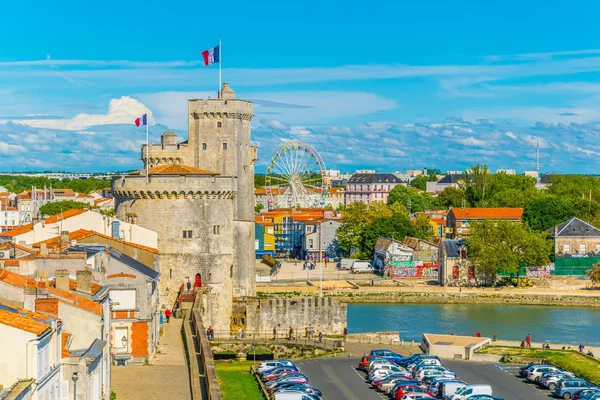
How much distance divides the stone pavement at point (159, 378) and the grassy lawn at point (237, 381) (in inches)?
102

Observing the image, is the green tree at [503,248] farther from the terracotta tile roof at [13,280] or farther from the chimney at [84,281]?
the terracotta tile roof at [13,280]

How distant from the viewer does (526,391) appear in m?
36.5

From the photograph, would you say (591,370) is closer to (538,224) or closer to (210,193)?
(210,193)

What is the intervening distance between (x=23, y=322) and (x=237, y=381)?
20.6 metres

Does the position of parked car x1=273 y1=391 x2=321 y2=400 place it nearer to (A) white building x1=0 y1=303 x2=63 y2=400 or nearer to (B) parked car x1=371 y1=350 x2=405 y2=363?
(B) parked car x1=371 y1=350 x2=405 y2=363

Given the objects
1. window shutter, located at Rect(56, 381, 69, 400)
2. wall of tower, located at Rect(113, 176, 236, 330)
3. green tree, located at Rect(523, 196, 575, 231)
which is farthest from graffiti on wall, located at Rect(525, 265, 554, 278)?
window shutter, located at Rect(56, 381, 69, 400)

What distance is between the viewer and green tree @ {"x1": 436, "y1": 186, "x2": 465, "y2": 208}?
133375 mm

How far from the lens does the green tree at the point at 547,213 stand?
9569 cm

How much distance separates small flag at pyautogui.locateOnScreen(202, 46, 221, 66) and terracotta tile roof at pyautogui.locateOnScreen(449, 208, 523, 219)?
57.7m

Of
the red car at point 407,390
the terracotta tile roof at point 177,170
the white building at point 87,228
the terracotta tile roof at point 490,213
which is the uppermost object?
the terracotta tile roof at point 177,170

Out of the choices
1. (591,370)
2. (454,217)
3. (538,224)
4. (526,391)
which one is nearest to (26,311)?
(526,391)

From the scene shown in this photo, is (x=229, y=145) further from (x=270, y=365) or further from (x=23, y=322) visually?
(x=23, y=322)

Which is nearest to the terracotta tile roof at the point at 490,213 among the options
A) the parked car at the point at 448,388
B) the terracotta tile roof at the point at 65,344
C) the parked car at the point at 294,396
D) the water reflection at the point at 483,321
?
the water reflection at the point at 483,321

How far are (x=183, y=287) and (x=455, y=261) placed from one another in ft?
122
